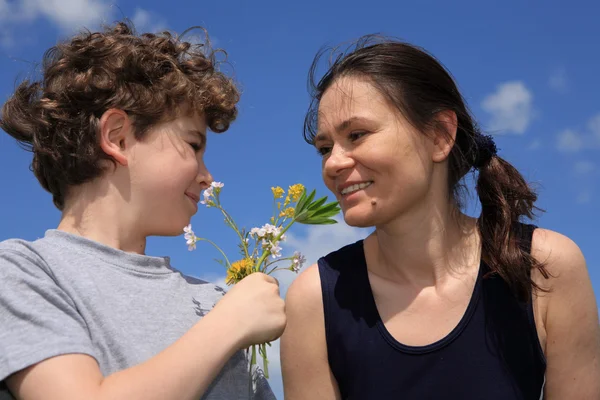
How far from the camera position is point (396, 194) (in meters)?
3.41

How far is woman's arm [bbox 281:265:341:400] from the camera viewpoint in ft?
11.8

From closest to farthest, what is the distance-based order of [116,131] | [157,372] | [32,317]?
[157,372]
[32,317]
[116,131]

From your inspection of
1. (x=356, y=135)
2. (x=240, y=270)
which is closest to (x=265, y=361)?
(x=240, y=270)

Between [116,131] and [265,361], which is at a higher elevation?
[116,131]

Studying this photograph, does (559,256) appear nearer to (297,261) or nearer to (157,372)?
(297,261)

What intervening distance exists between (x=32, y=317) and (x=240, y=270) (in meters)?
0.93

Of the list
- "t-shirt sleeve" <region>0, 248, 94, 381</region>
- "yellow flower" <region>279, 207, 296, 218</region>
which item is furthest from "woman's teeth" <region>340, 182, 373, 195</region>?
"t-shirt sleeve" <region>0, 248, 94, 381</region>

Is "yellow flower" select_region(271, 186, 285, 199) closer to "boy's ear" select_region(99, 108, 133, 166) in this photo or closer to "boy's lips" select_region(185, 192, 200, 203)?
"boy's lips" select_region(185, 192, 200, 203)

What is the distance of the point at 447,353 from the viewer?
3.45 meters

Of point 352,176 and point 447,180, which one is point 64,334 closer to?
point 352,176

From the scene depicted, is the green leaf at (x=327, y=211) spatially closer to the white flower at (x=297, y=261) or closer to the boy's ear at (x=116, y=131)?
the white flower at (x=297, y=261)

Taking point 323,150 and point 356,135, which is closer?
point 356,135

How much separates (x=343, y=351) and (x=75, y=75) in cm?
194

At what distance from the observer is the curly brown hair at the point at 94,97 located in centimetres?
324
